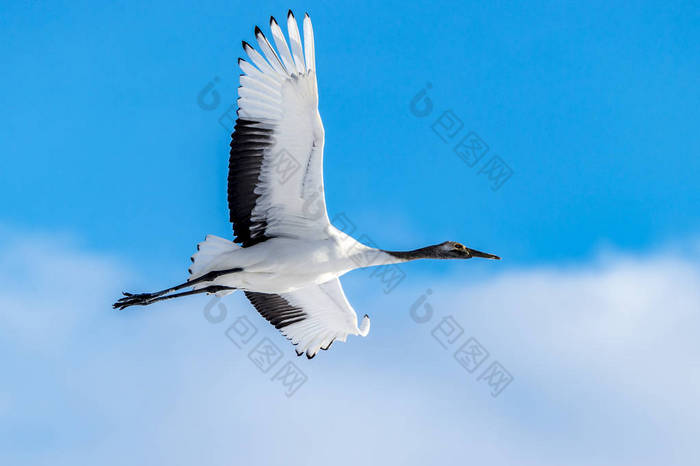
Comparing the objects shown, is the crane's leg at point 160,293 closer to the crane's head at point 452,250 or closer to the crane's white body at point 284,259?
the crane's white body at point 284,259

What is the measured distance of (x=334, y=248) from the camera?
1401 cm

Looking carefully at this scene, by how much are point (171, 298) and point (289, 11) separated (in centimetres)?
544

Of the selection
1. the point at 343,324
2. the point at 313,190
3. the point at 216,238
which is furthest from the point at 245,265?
the point at 343,324

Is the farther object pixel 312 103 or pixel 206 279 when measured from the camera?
pixel 206 279

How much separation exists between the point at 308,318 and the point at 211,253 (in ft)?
9.54

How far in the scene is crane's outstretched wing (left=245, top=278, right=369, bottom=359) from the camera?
632 inches

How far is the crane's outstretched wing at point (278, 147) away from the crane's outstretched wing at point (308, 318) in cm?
223

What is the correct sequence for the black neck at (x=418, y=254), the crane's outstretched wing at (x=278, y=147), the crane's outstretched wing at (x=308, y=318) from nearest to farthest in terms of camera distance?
the crane's outstretched wing at (x=278, y=147) → the black neck at (x=418, y=254) → the crane's outstretched wing at (x=308, y=318)

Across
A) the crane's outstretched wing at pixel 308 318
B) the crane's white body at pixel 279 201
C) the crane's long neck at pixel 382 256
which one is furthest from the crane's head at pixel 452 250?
the crane's outstretched wing at pixel 308 318

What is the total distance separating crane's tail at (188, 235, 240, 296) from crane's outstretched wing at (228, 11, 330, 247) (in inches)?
9.4

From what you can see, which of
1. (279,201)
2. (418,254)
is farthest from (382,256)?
(279,201)

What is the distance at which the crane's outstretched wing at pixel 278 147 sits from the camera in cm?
1282

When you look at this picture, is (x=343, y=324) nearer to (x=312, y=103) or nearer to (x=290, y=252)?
(x=290, y=252)

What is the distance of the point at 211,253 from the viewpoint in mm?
14156
